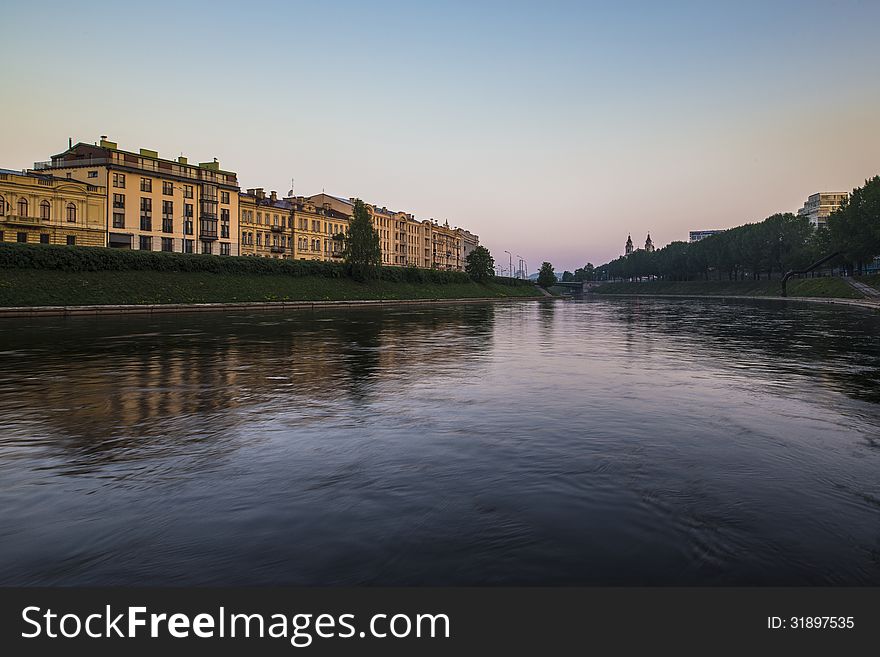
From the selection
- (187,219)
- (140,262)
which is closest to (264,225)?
(187,219)

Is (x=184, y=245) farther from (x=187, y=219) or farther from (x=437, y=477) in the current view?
(x=437, y=477)

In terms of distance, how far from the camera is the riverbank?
142 ft

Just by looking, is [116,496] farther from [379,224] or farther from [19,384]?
[379,224]

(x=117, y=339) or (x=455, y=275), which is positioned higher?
(x=455, y=275)

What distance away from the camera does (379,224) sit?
5522 inches

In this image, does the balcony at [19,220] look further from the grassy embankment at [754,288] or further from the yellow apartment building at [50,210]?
the grassy embankment at [754,288]

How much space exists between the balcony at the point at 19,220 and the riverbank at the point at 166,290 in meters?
20.3

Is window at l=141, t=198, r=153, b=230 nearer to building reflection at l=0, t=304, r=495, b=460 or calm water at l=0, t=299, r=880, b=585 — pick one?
building reflection at l=0, t=304, r=495, b=460

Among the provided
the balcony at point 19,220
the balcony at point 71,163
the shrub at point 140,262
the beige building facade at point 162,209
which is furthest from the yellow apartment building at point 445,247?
the balcony at point 19,220

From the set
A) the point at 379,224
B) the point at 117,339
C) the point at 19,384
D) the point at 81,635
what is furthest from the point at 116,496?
the point at 379,224

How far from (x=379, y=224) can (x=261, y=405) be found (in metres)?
132

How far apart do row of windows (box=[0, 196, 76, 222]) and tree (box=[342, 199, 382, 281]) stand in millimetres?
32392

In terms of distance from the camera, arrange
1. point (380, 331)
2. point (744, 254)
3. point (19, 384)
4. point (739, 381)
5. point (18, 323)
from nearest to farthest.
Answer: point (19, 384)
point (739, 381)
point (380, 331)
point (18, 323)
point (744, 254)

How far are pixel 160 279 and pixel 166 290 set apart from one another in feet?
9.26
